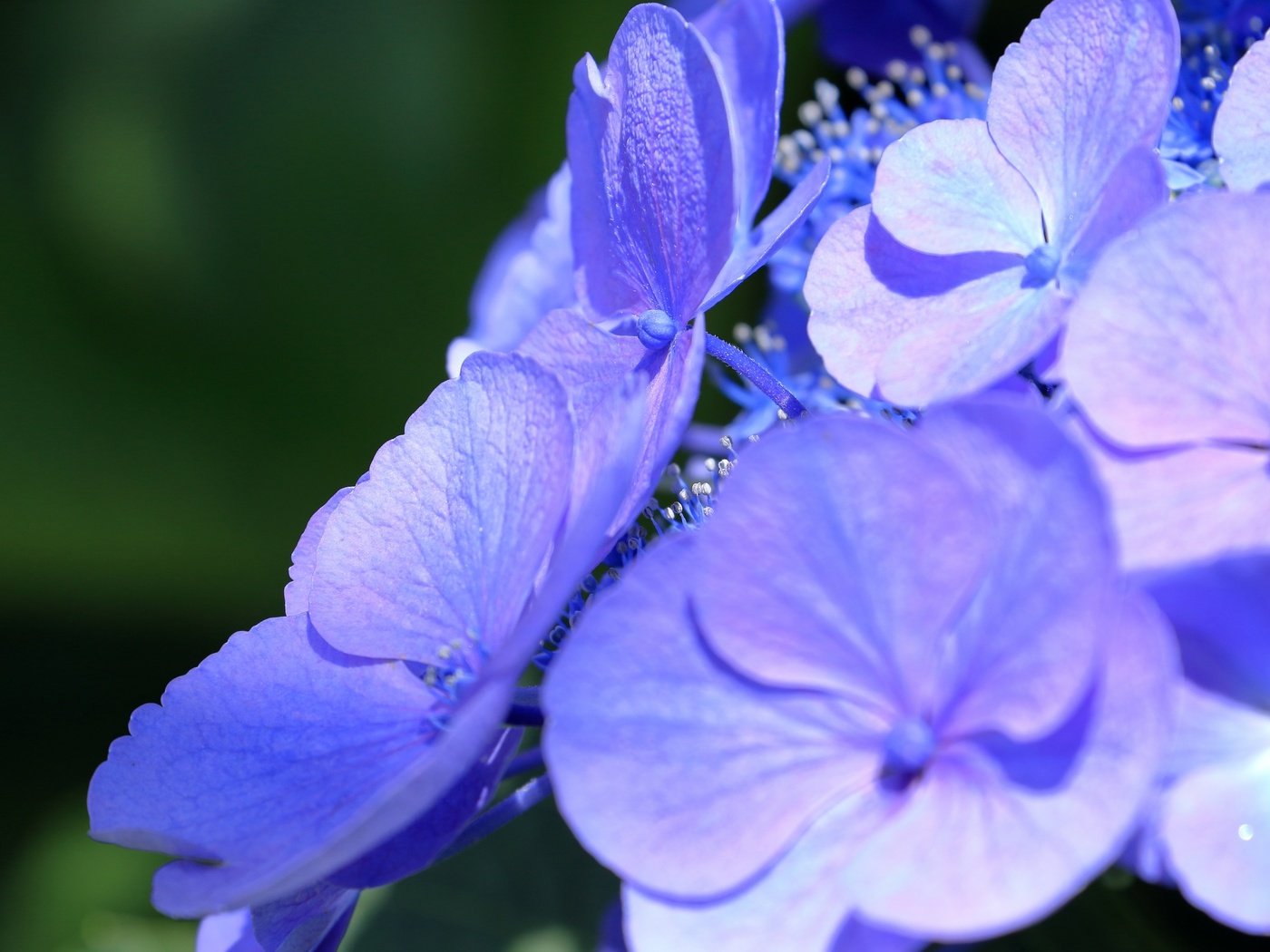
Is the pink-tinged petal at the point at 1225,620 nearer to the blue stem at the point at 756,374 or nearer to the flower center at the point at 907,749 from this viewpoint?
the flower center at the point at 907,749

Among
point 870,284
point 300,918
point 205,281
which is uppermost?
point 870,284

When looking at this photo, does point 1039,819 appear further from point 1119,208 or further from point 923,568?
A: point 1119,208

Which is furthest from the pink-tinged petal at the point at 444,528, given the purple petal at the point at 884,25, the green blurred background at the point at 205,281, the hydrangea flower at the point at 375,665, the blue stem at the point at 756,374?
the green blurred background at the point at 205,281

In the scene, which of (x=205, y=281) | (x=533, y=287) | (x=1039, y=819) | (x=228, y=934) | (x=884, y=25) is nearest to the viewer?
(x=1039, y=819)

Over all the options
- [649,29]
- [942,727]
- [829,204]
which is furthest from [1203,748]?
[829,204]

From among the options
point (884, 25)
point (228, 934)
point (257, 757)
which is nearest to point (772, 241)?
point (257, 757)

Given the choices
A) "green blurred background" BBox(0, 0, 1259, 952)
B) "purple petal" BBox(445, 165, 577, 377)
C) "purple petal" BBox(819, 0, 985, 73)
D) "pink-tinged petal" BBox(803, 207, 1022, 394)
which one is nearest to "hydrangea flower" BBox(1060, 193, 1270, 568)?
"pink-tinged petal" BBox(803, 207, 1022, 394)
